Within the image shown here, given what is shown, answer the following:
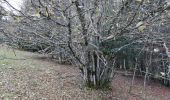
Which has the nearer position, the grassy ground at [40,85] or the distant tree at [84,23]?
the distant tree at [84,23]

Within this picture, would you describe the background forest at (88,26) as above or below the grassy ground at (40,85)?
above

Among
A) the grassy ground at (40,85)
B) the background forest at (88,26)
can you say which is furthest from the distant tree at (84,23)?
the grassy ground at (40,85)

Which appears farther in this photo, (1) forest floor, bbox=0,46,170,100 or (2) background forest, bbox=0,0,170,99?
(1) forest floor, bbox=0,46,170,100

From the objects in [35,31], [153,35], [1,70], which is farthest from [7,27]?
[1,70]

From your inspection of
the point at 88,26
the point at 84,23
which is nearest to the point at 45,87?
the point at 84,23

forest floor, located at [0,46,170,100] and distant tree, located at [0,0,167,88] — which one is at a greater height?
distant tree, located at [0,0,167,88]

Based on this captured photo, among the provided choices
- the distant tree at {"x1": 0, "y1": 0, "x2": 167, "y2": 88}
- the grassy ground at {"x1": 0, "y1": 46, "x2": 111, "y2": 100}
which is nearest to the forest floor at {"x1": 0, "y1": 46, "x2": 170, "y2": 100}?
the grassy ground at {"x1": 0, "y1": 46, "x2": 111, "y2": 100}

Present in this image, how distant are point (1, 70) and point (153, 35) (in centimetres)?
637

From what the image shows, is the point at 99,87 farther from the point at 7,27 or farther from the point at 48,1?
the point at 48,1

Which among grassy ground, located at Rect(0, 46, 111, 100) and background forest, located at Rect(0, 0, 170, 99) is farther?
grassy ground, located at Rect(0, 46, 111, 100)

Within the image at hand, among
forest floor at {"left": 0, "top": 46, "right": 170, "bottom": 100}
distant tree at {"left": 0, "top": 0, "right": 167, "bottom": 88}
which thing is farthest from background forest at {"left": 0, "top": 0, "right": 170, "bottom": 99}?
forest floor at {"left": 0, "top": 46, "right": 170, "bottom": 100}

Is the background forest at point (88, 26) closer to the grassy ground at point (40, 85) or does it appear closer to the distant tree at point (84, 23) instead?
the distant tree at point (84, 23)

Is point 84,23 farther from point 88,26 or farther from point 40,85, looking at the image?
point 40,85

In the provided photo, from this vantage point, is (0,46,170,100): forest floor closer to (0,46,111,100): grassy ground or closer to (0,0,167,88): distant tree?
(0,46,111,100): grassy ground
